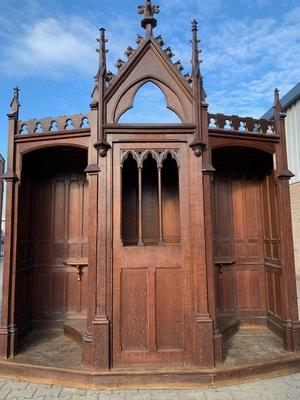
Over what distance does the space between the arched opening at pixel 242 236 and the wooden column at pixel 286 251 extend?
1.58 feet

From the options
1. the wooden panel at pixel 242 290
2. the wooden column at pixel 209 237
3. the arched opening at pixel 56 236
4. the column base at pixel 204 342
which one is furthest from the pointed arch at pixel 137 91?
the wooden panel at pixel 242 290

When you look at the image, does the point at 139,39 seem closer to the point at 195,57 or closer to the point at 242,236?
the point at 195,57

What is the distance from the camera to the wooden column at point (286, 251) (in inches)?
159

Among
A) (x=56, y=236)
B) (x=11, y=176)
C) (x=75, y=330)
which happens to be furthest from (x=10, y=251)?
(x=75, y=330)

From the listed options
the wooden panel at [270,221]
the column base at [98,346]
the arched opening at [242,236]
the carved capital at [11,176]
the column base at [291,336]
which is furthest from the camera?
the arched opening at [242,236]

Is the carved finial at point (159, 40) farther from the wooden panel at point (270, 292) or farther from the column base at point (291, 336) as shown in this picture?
the column base at point (291, 336)

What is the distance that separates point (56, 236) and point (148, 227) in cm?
163

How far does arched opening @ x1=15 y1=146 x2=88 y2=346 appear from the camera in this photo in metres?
5.02

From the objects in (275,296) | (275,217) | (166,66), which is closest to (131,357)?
(275,296)

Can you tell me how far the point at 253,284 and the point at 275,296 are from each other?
0.48 metres

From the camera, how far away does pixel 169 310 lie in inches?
145

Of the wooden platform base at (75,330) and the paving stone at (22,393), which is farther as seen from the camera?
the wooden platform base at (75,330)

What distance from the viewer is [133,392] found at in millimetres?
3271

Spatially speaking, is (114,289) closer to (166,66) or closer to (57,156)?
(57,156)
